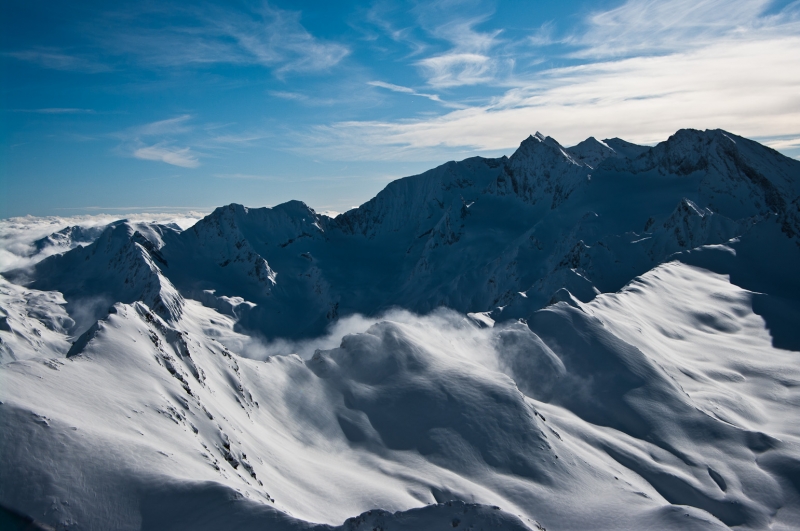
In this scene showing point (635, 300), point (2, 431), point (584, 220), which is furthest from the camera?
point (584, 220)

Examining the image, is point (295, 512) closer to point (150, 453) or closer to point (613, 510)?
point (150, 453)

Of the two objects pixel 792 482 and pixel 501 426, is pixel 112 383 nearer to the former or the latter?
pixel 501 426

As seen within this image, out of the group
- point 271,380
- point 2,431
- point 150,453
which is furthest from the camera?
point 271,380

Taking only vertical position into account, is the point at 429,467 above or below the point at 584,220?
below

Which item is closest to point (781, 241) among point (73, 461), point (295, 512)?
point (295, 512)

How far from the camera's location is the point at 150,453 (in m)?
25.1

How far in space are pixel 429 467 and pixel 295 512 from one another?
51.2 ft

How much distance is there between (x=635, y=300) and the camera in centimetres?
8675

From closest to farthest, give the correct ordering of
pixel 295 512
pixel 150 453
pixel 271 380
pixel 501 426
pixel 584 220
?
pixel 150 453, pixel 295 512, pixel 501 426, pixel 271 380, pixel 584 220

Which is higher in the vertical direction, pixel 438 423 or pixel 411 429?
pixel 438 423

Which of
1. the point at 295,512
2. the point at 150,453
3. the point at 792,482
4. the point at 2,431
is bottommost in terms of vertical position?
the point at 792,482

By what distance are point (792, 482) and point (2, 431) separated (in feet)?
192

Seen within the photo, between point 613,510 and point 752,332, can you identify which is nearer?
point 613,510

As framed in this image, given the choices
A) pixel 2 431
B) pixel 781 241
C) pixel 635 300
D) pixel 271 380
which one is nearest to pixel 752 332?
pixel 635 300
